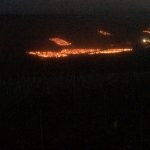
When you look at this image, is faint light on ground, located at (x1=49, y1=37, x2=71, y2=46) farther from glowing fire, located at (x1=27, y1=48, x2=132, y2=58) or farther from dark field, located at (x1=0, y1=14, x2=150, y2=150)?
dark field, located at (x1=0, y1=14, x2=150, y2=150)

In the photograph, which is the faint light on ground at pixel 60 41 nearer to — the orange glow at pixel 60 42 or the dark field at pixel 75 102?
the orange glow at pixel 60 42

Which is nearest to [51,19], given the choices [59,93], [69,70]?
[69,70]

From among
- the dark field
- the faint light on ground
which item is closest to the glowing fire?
the dark field

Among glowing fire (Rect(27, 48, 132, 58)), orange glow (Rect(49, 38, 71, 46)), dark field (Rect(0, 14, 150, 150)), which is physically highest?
orange glow (Rect(49, 38, 71, 46))

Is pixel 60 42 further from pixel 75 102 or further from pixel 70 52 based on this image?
pixel 75 102

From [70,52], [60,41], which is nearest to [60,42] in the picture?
[60,41]

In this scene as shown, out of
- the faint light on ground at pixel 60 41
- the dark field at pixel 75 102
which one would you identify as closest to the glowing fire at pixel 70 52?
the dark field at pixel 75 102

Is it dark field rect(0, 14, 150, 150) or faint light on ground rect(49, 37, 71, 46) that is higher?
faint light on ground rect(49, 37, 71, 46)

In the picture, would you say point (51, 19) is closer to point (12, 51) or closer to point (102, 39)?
point (102, 39)
